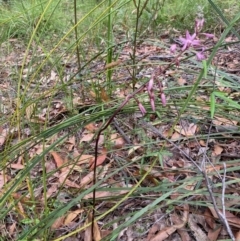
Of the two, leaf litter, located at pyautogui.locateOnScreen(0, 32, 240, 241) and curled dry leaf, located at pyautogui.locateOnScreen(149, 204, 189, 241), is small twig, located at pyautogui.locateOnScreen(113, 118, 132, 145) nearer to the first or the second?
→ leaf litter, located at pyautogui.locateOnScreen(0, 32, 240, 241)

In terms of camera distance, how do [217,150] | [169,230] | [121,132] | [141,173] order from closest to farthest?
[169,230] < [141,173] < [217,150] < [121,132]

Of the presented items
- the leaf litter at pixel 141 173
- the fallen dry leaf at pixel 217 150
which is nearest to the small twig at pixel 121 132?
the leaf litter at pixel 141 173

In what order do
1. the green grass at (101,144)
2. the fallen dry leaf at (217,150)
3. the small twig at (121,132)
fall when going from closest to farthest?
the green grass at (101,144) → the fallen dry leaf at (217,150) → the small twig at (121,132)

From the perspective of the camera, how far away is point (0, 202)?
1.06 m

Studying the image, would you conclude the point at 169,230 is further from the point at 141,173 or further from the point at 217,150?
the point at 217,150

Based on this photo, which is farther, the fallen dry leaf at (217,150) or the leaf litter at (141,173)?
the fallen dry leaf at (217,150)

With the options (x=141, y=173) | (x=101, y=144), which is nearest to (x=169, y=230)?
(x=141, y=173)

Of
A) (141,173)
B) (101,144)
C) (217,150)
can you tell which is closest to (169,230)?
(141,173)

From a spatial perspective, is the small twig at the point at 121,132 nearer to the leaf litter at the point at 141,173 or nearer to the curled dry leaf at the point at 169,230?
the leaf litter at the point at 141,173

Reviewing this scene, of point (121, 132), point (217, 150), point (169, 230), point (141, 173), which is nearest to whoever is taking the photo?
point (169, 230)

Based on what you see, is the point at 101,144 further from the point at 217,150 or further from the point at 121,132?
the point at 217,150

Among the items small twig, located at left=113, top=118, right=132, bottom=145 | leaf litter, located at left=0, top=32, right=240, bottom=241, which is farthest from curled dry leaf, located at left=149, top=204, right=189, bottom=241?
small twig, located at left=113, top=118, right=132, bottom=145

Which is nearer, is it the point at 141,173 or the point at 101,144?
the point at 141,173

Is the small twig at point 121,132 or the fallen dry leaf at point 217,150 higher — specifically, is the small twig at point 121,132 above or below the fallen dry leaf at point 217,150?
above
